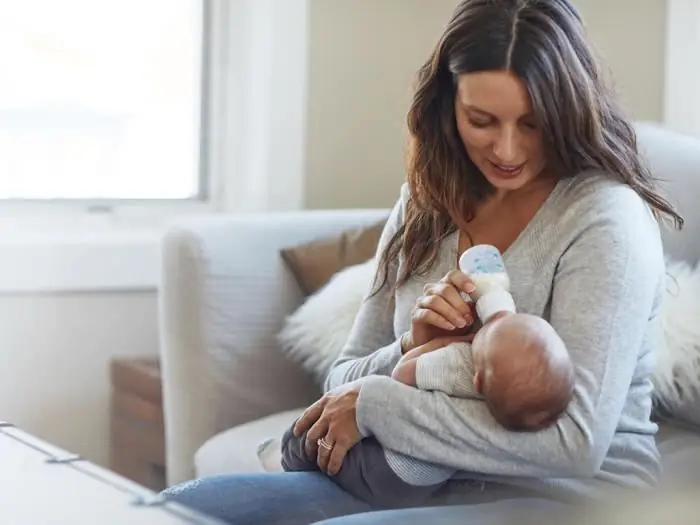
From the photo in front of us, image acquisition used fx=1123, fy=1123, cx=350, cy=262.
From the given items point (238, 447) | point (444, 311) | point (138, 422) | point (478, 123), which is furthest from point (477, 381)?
point (138, 422)

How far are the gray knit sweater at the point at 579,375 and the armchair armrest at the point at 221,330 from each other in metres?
0.78

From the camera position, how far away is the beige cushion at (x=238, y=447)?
70.7 inches

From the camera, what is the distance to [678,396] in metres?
1.56

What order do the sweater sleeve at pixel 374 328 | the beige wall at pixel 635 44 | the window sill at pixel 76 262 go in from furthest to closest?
the beige wall at pixel 635 44, the window sill at pixel 76 262, the sweater sleeve at pixel 374 328

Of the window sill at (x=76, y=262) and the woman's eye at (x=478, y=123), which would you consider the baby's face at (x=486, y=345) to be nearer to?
the woman's eye at (x=478, y=123)

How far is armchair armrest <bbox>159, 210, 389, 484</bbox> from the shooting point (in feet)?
6.48

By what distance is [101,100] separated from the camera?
2.56 m

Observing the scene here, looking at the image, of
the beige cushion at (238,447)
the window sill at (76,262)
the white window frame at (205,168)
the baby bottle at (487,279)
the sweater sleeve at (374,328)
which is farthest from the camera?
the white window frame at (205,168)

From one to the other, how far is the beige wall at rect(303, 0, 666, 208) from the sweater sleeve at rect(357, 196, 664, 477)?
54.3 inches

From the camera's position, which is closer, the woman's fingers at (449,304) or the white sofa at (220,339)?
the woman's fingers at (449,304)

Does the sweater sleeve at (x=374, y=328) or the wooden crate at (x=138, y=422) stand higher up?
the sweater sleeve at (x=374, y=328)

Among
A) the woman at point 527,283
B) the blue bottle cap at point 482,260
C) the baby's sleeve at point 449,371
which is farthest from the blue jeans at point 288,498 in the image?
the blue bottle cap at point 482,260

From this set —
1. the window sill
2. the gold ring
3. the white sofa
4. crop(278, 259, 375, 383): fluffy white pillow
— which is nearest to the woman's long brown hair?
the gold ring

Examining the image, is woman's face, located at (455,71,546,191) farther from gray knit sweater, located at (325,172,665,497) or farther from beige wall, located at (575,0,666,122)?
beige wall, located at (575,0,666,122)
